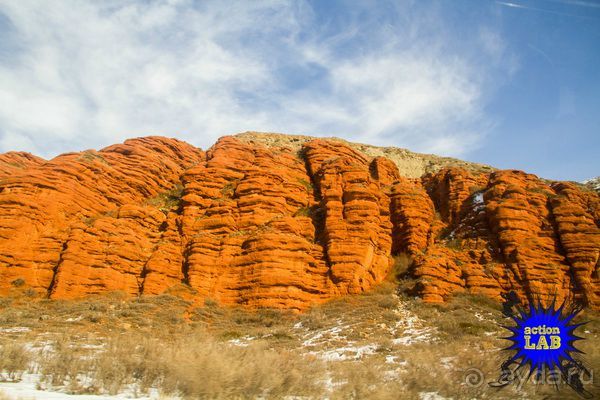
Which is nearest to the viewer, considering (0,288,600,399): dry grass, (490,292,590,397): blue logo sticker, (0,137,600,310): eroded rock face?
(0,288,600,399): dry grass

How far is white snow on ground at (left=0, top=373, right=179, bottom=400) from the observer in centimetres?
641

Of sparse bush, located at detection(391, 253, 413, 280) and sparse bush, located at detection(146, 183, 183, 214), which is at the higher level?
sparse bush, located at detection(146, 183, 183, 214)

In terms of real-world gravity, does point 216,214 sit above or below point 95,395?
above

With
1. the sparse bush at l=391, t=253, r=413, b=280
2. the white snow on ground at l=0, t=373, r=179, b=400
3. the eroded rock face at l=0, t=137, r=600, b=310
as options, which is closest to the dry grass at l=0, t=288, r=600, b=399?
the white snow on ground at l=0, t=373, r=179, b=400

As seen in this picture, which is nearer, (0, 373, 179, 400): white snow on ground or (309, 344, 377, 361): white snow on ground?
(0, 373, 179, 400): white snow on ground

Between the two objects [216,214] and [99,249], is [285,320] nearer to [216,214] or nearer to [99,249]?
[216,214]

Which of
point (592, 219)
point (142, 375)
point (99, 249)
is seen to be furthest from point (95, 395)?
point (592, 219)

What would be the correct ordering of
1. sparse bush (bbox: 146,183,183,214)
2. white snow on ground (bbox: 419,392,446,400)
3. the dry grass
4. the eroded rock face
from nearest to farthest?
the dry grass, white snow on ground (bbox: 419,392,446,400), the eroded rock face, sparse bush (bbox: 146,183,183,214)

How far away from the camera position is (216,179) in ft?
111

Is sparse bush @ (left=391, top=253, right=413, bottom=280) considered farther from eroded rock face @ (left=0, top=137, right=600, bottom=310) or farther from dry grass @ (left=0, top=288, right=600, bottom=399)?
dry grass @ (left=0, top=288, right=600, bottom=399)

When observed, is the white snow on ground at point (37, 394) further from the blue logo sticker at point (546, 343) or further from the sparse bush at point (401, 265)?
the sparse bush at point (401, 265)

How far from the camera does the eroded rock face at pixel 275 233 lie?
2519 cm

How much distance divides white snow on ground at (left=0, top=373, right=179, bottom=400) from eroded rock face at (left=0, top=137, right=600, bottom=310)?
55.6 feet

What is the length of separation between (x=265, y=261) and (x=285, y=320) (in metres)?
4.32
